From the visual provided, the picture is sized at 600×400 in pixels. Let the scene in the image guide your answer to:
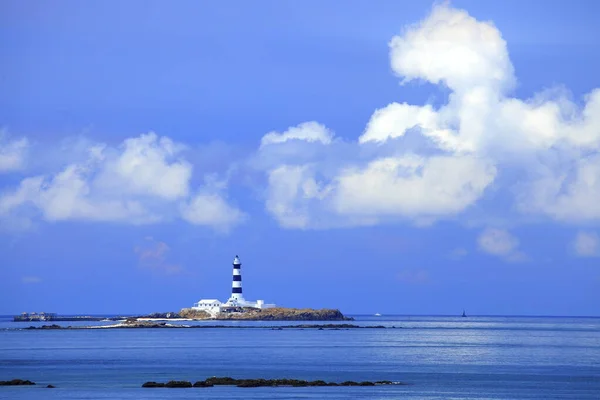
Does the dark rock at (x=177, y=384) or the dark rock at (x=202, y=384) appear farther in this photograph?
the dark rock at (x=202, y=384)

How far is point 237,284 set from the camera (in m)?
166

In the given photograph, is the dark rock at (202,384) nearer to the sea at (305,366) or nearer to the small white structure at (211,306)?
the sea at (305,366)

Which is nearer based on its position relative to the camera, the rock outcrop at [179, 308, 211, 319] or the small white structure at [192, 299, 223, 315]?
the small white structure at [192, 299, 223, 315]

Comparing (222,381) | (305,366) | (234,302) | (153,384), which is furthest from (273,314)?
(153,384)

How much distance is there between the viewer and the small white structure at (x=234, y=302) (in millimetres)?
162125

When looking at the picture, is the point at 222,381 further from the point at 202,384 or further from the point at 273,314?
the point at 273,314

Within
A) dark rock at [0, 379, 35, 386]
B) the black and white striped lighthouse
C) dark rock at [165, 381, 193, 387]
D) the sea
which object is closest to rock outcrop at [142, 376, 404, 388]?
dark rock at [165, 381, 193, 387]

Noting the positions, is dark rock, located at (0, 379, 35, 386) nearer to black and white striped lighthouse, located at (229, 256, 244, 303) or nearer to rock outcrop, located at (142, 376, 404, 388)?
rock outcrop, located at (142, 376, 404, 388)

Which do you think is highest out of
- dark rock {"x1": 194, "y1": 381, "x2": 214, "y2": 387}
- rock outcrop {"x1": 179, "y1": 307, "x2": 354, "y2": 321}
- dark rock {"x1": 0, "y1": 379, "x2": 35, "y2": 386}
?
rock outcrop {"x1": 179, "y1": 307, "x2": 354, "y2": 321}

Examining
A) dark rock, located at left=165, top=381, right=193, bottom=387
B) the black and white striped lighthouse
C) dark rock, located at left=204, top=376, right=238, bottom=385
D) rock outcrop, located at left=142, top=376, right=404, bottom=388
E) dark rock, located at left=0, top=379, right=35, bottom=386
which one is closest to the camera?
dark rock, located at left=165, top=381, right=193, bottom=387

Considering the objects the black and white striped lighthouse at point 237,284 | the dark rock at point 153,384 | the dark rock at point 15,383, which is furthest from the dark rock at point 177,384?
the black and white striped lighthouse at point 237,284

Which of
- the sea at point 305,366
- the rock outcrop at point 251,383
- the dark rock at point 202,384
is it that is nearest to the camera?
the sea at point 305,366

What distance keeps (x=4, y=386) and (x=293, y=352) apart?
120 ft

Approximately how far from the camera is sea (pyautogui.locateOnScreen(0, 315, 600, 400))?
161 ft
